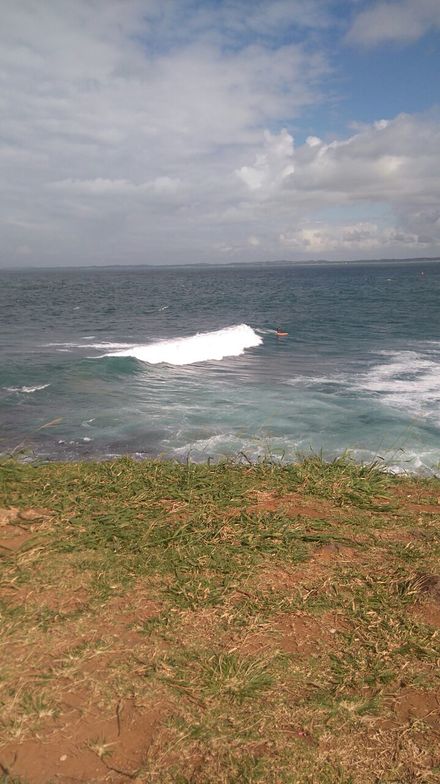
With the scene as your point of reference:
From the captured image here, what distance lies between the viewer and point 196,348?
27.8 metres

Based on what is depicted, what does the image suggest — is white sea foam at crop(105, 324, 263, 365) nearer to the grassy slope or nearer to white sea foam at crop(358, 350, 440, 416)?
white sea foam at crop(358, 350, 440, 416)

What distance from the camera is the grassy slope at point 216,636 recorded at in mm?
2676

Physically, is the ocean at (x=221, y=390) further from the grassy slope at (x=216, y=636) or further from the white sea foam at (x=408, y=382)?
the grassy slope at (x=216, y=636)

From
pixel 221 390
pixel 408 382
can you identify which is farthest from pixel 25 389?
pixel 408 382

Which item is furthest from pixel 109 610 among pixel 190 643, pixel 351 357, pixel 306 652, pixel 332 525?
pixel 351 357

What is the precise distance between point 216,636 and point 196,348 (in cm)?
2465

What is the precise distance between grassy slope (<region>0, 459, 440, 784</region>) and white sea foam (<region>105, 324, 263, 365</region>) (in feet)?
63.0

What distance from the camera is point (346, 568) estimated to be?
441cm

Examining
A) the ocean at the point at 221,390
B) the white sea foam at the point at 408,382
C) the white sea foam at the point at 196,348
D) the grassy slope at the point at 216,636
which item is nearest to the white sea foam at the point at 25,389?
the ocean at the point at 221,390

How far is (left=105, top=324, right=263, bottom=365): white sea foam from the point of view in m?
25.2

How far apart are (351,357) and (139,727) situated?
23.8 meters

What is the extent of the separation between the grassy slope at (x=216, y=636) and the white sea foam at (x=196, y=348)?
19.2 m

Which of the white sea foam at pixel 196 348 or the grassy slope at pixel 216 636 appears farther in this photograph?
the white sea foam at pixel 196 348

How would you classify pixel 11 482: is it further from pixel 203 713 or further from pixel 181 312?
pixel 181 312
